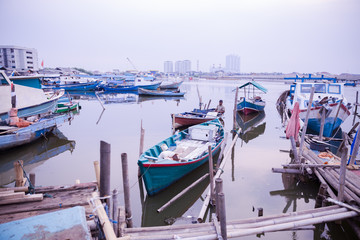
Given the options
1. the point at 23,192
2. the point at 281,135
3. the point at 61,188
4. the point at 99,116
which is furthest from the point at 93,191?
the point at 99,116

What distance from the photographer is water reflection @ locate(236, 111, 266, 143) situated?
1808cm

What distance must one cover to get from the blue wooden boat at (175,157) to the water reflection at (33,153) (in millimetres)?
6713

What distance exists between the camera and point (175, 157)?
9.01 metres

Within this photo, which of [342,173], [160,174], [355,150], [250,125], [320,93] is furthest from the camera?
[250,125]

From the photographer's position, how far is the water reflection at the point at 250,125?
18078mm

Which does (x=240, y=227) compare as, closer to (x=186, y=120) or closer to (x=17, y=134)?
(x=17, y=134)

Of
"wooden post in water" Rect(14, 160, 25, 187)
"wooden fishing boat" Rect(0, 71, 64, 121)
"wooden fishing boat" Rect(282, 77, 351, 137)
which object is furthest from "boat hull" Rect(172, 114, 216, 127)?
"wooden post in water" Rect(14, 160, 25, 187)

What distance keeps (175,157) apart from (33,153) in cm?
940

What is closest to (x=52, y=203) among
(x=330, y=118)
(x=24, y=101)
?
(x=24, y=101)

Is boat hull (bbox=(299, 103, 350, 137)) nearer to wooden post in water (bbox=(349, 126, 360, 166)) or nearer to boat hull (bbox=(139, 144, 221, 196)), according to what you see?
wooden post in water (bbox=(349, 126, 360, 166))

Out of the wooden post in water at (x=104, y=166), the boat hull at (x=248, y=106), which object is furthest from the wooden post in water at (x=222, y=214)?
the boat hull at (x=248, y=106)

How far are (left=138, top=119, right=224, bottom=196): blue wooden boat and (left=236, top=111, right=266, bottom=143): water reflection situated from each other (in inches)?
218

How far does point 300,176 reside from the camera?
9047mm

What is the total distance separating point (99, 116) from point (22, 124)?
1074 centimetres
